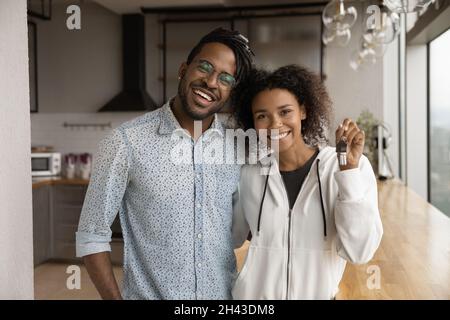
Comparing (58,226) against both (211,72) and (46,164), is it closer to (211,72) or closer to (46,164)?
(211,72)

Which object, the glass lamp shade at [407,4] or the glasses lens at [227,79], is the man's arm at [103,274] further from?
the glass lamp shade at [407,4]

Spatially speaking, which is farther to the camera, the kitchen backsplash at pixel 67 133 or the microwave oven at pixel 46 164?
the kitchen backsplash at pixel 67 133

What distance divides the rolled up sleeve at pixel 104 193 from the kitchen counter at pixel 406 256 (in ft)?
→ 0.49

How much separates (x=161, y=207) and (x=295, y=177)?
141mm

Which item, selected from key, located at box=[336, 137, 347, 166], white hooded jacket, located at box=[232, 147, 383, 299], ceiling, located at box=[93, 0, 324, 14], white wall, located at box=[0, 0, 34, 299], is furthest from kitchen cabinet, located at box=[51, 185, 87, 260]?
ceiling, located at box=[93, 0, 324, 14]

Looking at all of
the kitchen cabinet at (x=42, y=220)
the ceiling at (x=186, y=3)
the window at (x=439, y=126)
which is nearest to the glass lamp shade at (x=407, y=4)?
the window at (x=439, y=126)

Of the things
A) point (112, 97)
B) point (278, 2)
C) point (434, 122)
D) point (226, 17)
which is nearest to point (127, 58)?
point (112, 97)

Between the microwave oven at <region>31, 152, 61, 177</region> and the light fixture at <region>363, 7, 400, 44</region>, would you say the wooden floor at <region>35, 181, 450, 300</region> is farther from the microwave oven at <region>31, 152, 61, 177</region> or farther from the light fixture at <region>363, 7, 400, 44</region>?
the microwave oven at <region>31, 152, 61, 177</region>

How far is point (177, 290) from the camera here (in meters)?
0.50

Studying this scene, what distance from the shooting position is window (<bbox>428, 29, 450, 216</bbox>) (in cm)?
76

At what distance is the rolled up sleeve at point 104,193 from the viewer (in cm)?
47

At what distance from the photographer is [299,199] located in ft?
1.65

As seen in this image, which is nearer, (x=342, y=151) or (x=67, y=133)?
(x=342, y=151)

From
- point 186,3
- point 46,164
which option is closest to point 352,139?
point 186,3
